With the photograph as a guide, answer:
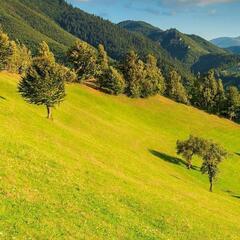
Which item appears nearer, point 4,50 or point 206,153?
point 206,153

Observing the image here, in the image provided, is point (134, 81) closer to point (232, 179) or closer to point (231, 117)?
point (231, 117)

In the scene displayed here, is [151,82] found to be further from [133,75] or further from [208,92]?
[208,92]

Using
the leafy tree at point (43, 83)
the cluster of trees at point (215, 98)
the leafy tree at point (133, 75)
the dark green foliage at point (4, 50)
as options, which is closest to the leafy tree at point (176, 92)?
the cluster of trees at point (215, 98)

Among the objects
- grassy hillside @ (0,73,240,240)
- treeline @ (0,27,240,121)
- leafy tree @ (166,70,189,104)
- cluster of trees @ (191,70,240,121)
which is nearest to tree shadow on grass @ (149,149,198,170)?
grassy hillside @ (0,73,240,240)

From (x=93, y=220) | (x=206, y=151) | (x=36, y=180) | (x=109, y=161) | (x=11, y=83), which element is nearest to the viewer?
(x=93, y=220)

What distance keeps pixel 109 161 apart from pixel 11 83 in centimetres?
5286

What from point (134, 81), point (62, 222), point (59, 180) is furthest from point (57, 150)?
point (134, 81)

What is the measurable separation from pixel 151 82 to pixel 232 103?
40.7 m

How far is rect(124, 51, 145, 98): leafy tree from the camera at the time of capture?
160 meters

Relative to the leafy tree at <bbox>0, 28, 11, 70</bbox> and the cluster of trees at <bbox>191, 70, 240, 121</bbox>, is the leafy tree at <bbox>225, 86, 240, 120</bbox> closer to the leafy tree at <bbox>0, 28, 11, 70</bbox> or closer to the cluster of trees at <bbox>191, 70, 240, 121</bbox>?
the cluster of trees at <bbox>191, 70, 240, 121</bbox>

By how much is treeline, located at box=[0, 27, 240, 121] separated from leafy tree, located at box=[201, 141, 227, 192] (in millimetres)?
65270

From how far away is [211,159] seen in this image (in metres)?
89.4

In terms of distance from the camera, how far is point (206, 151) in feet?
303

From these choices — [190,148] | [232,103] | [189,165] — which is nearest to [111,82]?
[190,148]
